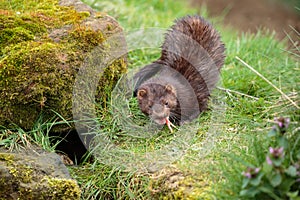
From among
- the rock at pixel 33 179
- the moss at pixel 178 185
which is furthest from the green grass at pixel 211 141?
the rock at pixel 33 179

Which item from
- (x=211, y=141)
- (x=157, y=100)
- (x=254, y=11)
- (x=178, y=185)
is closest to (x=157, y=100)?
(x=157, y=100)

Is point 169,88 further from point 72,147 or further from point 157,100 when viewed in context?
point 72,147

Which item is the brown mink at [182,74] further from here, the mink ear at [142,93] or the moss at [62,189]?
the moss at [62,189]

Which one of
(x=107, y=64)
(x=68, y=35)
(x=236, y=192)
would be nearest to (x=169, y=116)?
(x=107, y=64)

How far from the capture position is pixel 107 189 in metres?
4.52

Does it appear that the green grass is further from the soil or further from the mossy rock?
the soil

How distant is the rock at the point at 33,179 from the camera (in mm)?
3971

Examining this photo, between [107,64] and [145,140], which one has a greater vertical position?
[107,64]

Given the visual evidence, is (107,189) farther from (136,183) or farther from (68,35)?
(68,35)

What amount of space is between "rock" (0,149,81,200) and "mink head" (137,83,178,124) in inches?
41.9

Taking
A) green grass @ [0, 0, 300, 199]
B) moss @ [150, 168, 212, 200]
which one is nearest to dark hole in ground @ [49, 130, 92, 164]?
green grass @ [0, 0, 300, 199]

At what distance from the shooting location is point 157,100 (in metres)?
5.02

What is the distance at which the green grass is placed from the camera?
12.5ft

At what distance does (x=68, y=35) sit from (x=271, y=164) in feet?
7.78
